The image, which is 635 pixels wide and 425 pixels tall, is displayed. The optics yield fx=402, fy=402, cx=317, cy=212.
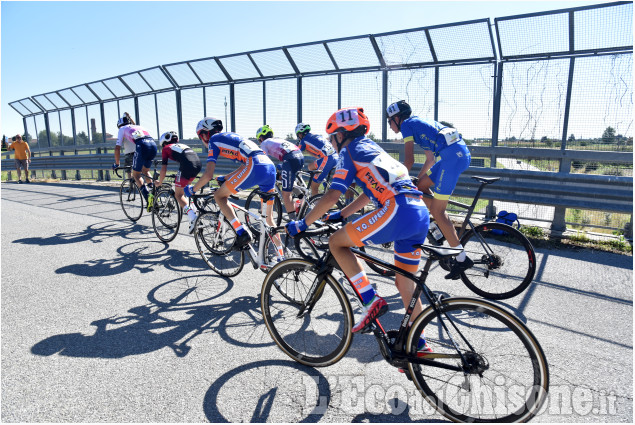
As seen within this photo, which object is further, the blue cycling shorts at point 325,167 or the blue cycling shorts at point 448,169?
the blue cycling shorts at point 325,167

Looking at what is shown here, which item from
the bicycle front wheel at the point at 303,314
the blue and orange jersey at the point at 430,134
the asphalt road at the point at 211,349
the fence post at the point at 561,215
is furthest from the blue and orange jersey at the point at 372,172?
the fence post at the point at 561,215

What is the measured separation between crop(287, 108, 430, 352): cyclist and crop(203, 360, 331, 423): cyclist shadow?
0.56 m

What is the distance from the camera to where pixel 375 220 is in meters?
2.99

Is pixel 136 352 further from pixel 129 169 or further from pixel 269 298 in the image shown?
pixel 129 169

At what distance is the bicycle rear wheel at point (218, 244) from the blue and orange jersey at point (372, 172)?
2.32m

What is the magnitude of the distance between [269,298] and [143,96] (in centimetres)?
1430

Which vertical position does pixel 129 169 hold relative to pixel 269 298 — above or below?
above

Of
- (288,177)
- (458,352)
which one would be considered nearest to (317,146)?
(288,177)

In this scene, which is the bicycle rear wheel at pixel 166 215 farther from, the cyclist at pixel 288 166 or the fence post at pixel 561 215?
the fence post at pixel 561 215

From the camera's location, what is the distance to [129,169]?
355 inches

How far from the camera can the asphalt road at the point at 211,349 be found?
8.88 feet

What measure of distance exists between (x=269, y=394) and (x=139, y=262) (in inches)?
151

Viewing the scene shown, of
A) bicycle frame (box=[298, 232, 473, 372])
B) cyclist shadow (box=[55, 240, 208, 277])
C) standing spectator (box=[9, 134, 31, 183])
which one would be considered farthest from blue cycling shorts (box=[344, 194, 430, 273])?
standing spectator (box=[9, 134, 31, 183])

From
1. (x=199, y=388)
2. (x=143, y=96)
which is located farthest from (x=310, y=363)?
(x=143, y=96)
